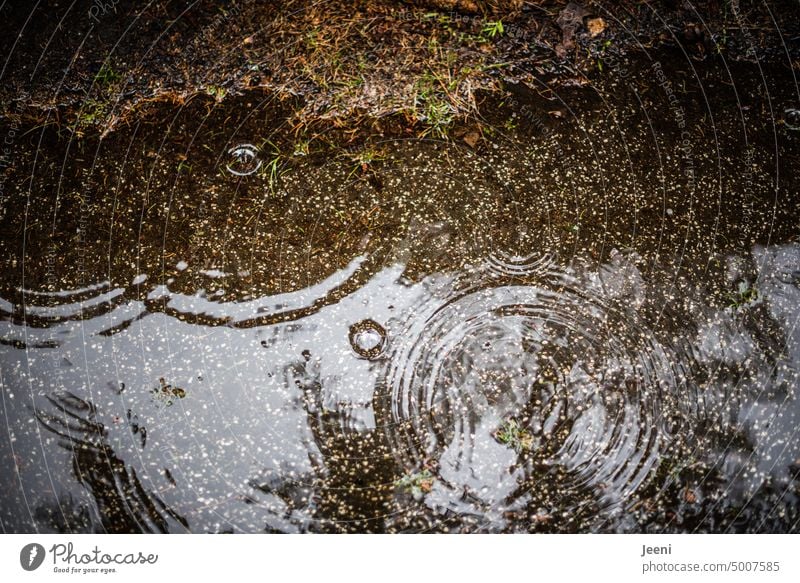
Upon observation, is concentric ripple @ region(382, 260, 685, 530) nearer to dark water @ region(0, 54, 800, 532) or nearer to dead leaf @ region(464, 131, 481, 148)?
dark water @ region(0, 54, 800, 532)

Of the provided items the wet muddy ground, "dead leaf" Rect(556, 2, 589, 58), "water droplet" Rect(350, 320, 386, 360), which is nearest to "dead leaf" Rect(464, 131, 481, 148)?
the wet muddy ground

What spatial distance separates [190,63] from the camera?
2158 millimetres

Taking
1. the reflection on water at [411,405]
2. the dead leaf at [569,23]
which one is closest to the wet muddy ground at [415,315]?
the reflection on water at [411,405]

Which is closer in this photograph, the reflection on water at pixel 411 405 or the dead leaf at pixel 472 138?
the reflection on water at pixel 411 405

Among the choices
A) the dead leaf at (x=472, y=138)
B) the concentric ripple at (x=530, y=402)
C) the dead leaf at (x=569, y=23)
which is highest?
the dead leaf at (x=569, y=23)

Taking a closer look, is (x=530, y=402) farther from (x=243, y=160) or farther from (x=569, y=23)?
(x=569, y=23)

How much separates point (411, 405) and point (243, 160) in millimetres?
1168

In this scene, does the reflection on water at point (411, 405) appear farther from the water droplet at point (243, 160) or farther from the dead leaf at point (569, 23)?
the dead leaf at point (569, 23)

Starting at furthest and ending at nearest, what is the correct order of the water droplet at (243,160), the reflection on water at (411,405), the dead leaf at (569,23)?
1. the dead leaf at (569,23)
2. the water droplet at (243,160)
3. the reflection on water at (411,405)

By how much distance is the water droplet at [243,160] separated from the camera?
2068mm

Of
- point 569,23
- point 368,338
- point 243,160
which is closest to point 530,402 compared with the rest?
point 368,338

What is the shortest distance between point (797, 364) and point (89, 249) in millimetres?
2703

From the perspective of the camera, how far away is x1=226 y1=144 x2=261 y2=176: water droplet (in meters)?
2.07

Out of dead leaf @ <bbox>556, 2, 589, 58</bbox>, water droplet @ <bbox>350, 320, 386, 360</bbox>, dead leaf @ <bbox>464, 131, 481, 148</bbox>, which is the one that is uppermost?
dead leaf @ <bbox>556, 2, 589, 58</bbox>
